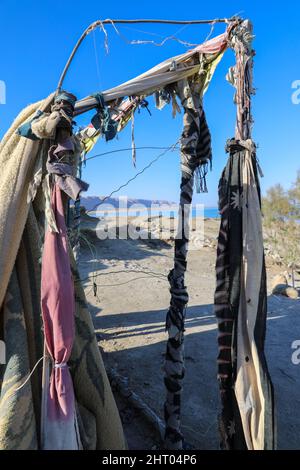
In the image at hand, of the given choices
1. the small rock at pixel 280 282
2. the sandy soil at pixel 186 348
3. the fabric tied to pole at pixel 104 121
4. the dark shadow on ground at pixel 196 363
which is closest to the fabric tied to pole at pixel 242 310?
the fabric tied to pole at pixel 104 121

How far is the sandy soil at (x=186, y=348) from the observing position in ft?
11.0

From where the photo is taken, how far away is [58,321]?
6.08ft

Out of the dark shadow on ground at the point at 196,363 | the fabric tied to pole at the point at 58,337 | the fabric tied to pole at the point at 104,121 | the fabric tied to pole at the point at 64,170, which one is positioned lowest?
the dark shadow on ground at the point at 196,363

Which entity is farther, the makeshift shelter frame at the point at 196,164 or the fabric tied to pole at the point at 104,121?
the fabric tied to pole at the point at 104,121

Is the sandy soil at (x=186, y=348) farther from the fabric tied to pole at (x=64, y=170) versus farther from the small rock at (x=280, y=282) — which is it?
the small rock at (x=280, y=282)

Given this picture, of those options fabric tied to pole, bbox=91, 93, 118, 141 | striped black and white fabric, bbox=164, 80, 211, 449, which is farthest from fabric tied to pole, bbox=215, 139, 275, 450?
fabric tied to pole, bbox=91, 93, 118, 141

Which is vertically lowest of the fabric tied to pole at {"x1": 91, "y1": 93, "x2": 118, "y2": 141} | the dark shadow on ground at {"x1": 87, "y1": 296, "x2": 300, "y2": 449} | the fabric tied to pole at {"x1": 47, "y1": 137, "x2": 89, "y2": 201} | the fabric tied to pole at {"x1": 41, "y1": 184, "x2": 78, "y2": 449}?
the dark shadow on ground at {"x1": 87, "y1": 296, "x2": 300, "y2": 449}

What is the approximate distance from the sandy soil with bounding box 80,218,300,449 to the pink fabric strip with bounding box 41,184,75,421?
537 millimetres

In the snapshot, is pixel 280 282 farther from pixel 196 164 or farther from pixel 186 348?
pixel 196 164

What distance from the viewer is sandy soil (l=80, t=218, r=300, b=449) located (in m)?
3.35

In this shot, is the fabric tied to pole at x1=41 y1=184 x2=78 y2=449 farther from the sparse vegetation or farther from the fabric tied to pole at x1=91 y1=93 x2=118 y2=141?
the sparse vegetation

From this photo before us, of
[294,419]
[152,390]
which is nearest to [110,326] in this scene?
[152,390]

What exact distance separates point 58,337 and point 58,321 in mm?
88

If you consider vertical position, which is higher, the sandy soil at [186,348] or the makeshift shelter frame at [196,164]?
the makeshift shelter frame at [196,164]
